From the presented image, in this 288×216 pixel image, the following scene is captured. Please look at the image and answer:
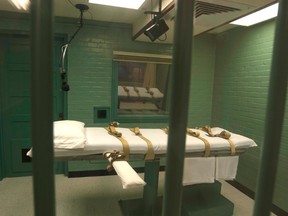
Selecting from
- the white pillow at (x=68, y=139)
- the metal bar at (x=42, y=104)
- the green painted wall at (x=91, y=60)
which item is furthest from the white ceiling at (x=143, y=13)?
the metal bar at (x=42, y=104)

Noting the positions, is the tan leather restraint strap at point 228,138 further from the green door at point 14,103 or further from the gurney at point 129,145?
the green door at point 14,103

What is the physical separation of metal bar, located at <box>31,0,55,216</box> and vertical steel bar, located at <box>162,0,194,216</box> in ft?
0.69

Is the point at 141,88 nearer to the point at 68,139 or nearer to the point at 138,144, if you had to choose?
the point at 138,144

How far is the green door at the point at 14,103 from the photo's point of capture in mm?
3432

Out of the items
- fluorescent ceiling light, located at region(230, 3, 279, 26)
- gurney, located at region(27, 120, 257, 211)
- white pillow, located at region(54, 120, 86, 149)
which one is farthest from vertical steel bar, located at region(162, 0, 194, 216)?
fluorescent ceiling light, located at region(230, 3, 279, 26)

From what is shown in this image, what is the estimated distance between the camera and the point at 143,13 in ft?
10.5

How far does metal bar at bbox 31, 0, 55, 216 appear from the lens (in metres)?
0.34

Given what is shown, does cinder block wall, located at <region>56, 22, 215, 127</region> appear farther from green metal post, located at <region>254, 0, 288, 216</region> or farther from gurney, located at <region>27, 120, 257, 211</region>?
green metal post, located at <region>254, 0, 288, 216</region>

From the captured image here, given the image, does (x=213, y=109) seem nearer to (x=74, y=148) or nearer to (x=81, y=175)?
(x=81, y=175)

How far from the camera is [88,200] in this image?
307cm

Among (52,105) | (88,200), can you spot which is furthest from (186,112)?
(88,200)

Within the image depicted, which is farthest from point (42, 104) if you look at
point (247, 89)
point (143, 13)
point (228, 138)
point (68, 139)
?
point (247, 89)

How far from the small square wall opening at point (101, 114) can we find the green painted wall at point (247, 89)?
2.08 m

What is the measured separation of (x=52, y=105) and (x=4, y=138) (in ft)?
12.6
